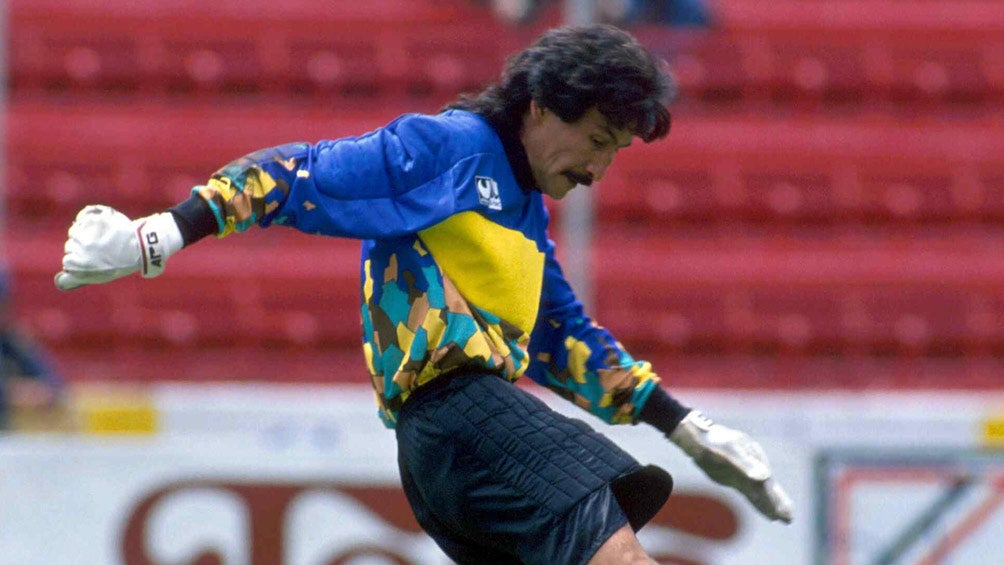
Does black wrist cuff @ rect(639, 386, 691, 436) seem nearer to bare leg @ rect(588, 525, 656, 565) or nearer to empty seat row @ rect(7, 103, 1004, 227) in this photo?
bare leg @ rect(588, 525, 656, 565)

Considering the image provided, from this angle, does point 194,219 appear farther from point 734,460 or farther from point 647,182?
point 647,182

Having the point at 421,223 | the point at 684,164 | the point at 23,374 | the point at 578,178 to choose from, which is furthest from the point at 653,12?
the point at 421,223

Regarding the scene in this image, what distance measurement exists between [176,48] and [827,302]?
3.45 m

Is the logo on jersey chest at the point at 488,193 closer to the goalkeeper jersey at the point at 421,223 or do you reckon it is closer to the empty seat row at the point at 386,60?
the goalkeeper jersey at the point at 421,223

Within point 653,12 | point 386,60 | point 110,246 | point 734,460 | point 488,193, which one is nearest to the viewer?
point 110,246

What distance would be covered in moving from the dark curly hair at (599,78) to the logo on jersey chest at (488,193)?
147 millimetres

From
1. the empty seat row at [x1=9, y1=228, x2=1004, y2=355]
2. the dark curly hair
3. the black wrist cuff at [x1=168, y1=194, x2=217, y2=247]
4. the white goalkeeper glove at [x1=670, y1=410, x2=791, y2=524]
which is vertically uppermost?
the dark curly hair

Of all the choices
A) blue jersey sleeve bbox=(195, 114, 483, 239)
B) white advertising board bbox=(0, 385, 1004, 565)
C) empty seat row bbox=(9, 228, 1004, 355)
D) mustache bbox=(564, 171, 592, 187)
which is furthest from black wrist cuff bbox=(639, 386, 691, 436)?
empty seat row bbox=(9, 228, 1004, 355)

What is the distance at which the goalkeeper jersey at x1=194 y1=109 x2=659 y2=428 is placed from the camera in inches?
105

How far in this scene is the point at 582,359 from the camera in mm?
3117

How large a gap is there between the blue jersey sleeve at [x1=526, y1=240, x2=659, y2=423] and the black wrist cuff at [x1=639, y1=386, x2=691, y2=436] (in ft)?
0.04

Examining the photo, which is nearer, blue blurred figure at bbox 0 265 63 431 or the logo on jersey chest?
the logo on jersey chest

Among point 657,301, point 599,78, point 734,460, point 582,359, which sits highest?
point 599,78

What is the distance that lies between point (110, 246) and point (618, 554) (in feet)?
2.83
